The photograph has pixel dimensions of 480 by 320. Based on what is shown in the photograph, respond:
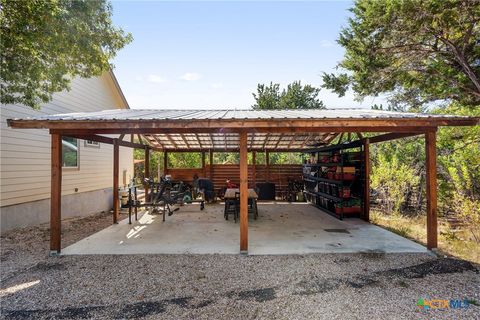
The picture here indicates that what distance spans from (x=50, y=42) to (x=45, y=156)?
3679 mm

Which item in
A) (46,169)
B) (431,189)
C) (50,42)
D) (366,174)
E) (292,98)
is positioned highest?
(292,98)

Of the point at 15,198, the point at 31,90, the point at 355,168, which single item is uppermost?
the point at 31,90

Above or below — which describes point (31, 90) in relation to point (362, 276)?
above

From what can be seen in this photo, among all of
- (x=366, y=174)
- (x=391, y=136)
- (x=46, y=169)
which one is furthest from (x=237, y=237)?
(x=46, y=169)

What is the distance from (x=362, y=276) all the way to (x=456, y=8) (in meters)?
5.85

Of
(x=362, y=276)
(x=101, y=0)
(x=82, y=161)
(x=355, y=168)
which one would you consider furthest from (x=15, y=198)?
(x=355, y=168)

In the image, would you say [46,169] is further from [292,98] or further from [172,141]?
[292,98]

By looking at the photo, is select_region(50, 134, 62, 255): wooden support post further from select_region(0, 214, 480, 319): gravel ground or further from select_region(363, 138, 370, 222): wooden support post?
select_region(363, 138, 370, 222): wooden support post

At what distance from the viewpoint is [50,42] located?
486cm

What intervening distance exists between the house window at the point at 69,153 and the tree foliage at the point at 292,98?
1308 centimetres

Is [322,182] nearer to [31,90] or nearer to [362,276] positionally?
[362,276]

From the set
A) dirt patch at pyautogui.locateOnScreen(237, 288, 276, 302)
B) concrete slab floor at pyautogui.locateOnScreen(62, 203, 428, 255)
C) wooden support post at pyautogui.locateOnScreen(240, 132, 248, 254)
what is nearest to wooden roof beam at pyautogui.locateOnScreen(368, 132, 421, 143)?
concrete slab floor at pyautogui.locateOnScreen(62, 203, 428, 255)

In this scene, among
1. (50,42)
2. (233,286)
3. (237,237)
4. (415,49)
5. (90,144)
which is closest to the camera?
(233,286)

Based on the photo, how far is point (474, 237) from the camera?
5535mm
